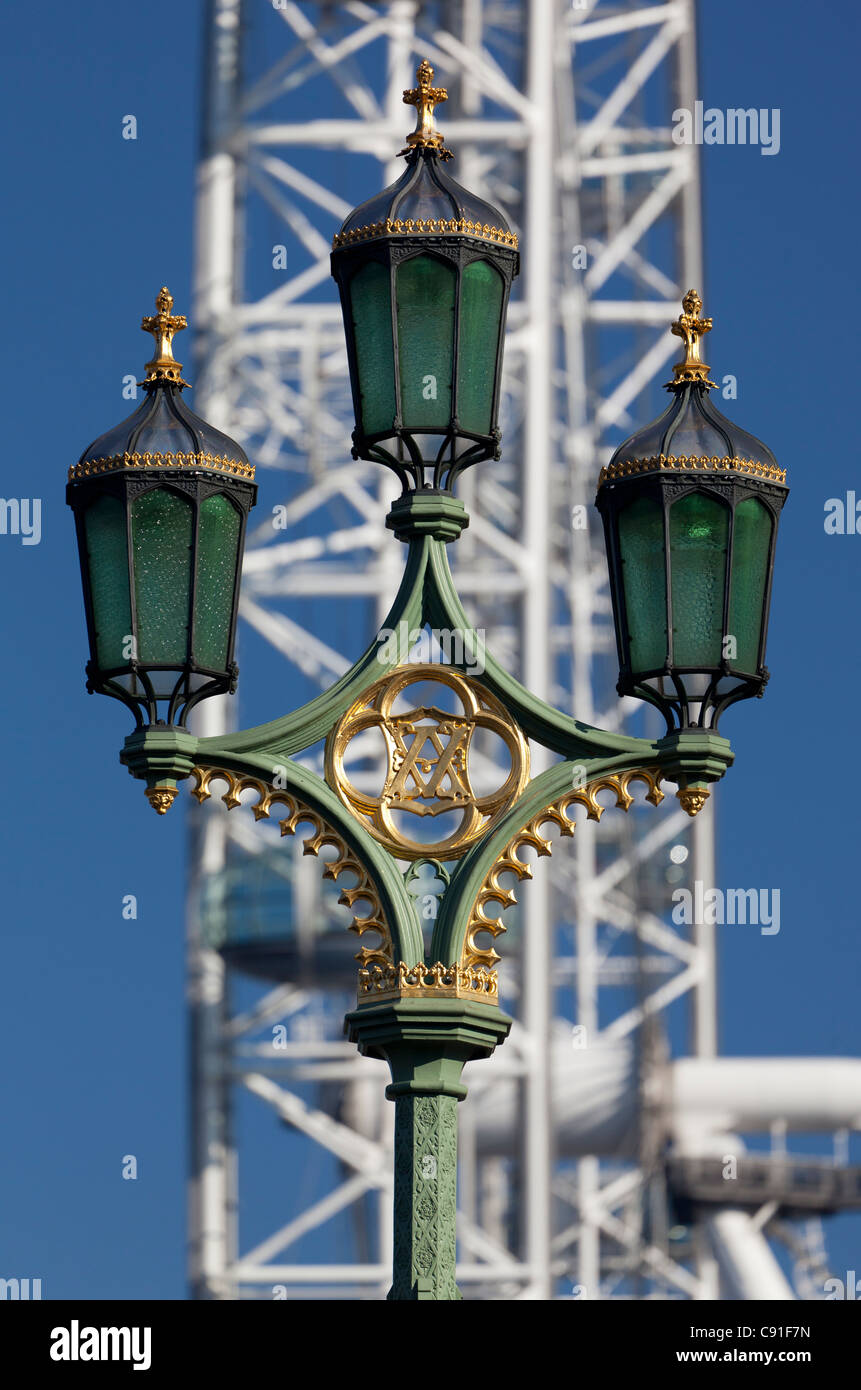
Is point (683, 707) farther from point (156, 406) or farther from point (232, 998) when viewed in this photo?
point (232, 998)

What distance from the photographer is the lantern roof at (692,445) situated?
1084 cm

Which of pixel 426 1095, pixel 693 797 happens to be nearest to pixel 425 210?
pixel 693 797

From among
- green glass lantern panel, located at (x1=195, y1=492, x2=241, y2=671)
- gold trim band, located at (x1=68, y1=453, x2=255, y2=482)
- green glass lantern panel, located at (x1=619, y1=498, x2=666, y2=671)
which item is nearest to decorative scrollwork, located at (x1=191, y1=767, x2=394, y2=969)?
green glass lantern panel, located at (x1=195, y1=492, x2=241, y2=671)

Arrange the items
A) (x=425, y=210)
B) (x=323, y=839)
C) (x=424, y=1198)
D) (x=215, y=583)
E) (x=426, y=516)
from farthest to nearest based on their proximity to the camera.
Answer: (x=425, y=210) → (x=426, y=516) → (x=215, y=583) → (x=323, y=839) → (x=424, y=1198)

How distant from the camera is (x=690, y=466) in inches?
426

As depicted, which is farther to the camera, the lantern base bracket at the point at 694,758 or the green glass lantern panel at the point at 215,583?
the green glass lantern panel at the point at 215,583

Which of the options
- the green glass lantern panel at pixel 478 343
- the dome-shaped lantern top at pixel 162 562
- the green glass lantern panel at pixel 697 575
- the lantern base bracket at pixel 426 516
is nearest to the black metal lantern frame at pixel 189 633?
the dome-shaped lantern top at pixel 162 562

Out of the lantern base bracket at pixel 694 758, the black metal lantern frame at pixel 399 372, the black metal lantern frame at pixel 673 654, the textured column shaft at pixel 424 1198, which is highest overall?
the black metal lantern frame at pixel 399 372

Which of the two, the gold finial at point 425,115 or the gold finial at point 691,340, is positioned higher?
the gold finial at point 425,115

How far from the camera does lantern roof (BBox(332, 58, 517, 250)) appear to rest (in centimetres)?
1115

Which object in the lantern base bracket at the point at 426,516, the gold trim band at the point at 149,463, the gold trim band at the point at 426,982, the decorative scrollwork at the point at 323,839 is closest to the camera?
the gold trim band at the point at 426,982

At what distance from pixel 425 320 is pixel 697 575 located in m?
1.13

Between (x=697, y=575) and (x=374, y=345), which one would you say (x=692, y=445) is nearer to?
(x=697, y=575)

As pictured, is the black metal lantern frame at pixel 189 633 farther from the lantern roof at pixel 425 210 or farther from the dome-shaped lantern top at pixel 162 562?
the lantern roof at pixel 425 210
